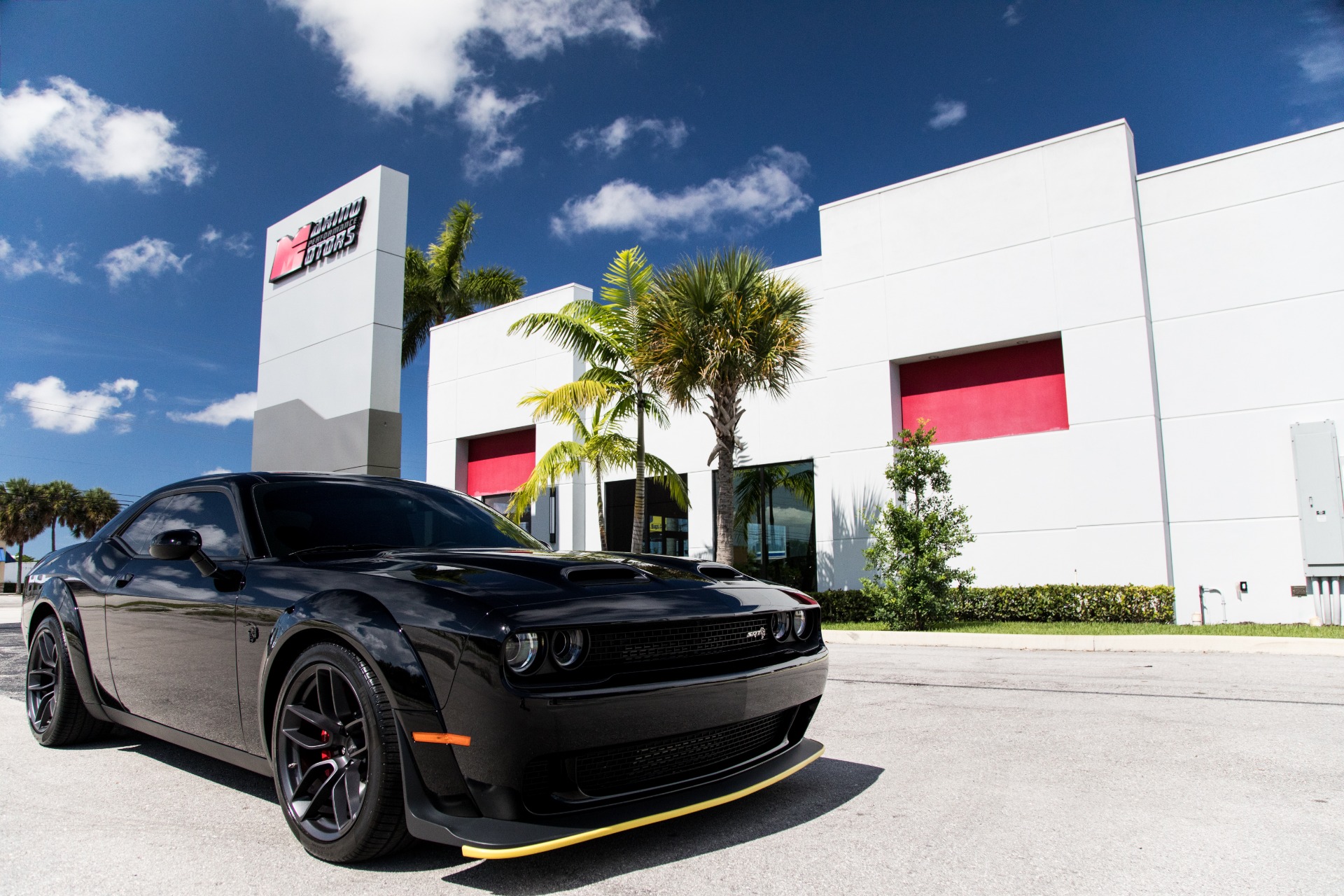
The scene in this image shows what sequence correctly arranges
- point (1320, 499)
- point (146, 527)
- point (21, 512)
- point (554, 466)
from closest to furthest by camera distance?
point (146, 527) < point (1320, 499) < point (554, 466) < point (21, 512)

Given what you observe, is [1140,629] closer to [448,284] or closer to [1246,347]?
[1246,347]

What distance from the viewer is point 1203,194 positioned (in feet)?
44.5

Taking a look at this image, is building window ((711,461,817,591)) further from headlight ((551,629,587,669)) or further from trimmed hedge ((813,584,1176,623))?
headlight ((551,629,587,669))

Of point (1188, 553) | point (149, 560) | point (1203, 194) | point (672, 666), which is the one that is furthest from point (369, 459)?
point (1203, 194)

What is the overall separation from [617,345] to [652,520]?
5247 millimetres

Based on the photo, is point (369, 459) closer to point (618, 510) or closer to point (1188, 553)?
point (618, 510)

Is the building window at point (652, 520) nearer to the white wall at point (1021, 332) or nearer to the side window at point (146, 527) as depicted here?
the white wall at point (1021, 332)

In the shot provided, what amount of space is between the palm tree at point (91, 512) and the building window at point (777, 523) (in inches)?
2016

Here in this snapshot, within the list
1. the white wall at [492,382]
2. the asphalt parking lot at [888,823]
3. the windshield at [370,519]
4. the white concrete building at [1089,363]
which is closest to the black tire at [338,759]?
the asphalt parking lot at [888,823]

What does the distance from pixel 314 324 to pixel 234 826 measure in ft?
42.4

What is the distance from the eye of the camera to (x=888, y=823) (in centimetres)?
291

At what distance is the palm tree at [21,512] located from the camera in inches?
2031

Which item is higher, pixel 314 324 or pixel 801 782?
pixel 314 324

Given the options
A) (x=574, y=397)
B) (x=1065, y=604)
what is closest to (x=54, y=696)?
(x=574, y=397)
